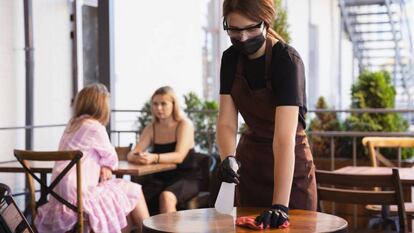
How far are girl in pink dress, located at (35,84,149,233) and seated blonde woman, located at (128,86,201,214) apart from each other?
1.91ft

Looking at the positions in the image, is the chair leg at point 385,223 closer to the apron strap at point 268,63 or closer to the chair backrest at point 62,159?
the chair backrest at point 62,159

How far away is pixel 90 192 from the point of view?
3.93 metres

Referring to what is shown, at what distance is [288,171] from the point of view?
7.05 feet

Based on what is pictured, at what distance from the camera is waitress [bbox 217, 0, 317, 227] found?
2.14m

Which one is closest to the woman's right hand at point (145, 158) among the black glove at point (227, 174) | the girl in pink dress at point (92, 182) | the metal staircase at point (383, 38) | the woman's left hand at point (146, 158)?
the woman's left hand at point (146, 158)

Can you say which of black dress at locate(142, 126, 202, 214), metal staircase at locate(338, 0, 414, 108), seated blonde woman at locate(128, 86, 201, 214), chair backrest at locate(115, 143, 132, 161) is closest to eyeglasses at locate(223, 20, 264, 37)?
seated blonde woman at locate(128, 86, 201, 214)

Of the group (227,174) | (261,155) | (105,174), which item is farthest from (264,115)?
(105,174)

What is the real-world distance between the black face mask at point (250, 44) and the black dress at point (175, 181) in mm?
2619

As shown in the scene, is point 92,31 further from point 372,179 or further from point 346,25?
point 346,25

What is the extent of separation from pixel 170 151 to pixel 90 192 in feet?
3.38

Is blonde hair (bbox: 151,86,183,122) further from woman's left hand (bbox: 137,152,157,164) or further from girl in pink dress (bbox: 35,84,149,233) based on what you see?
girl in pink dress (bbox: 35,84,149,233)

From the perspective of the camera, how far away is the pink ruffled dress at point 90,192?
386 cm

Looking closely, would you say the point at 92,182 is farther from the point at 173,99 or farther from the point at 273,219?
the point at 273,219

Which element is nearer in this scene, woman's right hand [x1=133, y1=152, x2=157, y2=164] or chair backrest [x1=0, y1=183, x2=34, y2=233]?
chair backrest [x1=0, y1=183, x2=34, y2=233]
